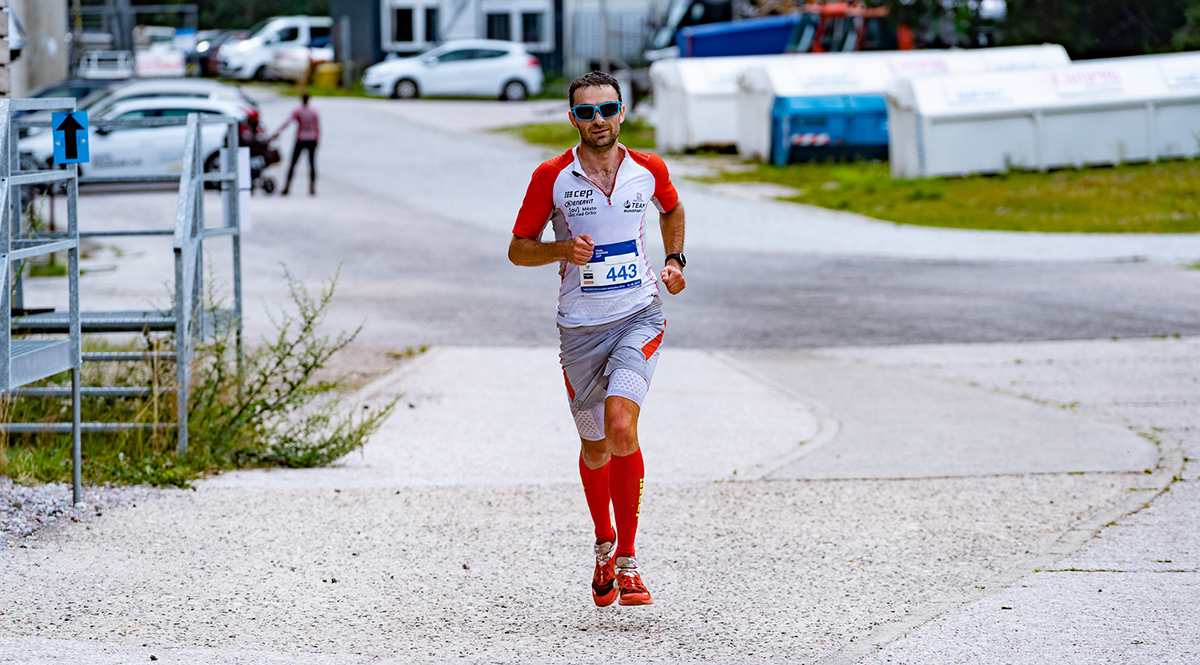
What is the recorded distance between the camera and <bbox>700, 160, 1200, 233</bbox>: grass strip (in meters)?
18.5

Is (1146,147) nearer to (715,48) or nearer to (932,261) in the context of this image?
(932,261)

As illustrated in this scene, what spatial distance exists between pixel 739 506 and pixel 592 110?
242cm

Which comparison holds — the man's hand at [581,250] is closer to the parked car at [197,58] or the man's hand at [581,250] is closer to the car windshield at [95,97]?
the car windshield at [95,97]

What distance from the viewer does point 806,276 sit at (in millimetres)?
15336

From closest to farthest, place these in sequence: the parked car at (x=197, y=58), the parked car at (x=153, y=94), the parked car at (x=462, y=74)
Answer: the parked car at (x=153, y=94), the parked car at (x=462, y=74), the parked car at (x=197, y=58)

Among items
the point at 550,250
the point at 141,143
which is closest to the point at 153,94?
the point at 141,143

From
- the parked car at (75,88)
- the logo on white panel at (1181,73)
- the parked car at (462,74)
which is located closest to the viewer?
the logo on white panel at (1181,73)

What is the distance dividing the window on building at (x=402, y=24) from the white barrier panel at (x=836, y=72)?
22.8m

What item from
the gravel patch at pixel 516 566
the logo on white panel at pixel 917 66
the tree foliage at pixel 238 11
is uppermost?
the tree foliage at pixel 238 11

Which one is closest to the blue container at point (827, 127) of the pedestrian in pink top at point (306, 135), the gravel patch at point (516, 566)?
the pedestrian in pink top at point (306, 135)

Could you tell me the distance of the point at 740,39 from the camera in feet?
116

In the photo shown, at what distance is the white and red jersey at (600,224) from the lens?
481cm

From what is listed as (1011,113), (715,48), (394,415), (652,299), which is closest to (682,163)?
(1011,113)

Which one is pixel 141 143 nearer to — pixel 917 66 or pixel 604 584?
pixel 917 66
